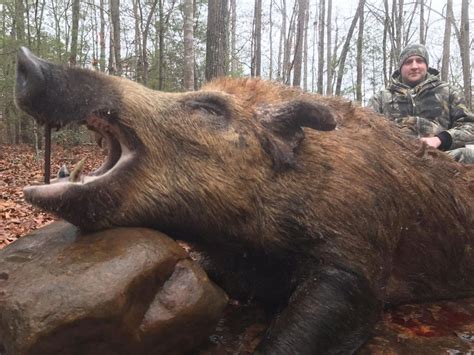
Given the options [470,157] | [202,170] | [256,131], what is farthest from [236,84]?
[470,157]

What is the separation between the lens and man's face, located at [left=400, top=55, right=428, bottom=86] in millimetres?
6711

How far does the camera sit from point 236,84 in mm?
3621

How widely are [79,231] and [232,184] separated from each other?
35.4 inches

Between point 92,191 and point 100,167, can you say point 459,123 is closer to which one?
point 100,167

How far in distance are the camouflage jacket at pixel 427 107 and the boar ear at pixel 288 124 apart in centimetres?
317

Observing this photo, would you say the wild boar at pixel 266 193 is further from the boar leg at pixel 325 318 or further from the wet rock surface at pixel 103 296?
the wet rock surface at pixel 103 296

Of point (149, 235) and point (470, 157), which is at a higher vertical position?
point (470, 157)

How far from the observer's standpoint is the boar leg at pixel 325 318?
266cm

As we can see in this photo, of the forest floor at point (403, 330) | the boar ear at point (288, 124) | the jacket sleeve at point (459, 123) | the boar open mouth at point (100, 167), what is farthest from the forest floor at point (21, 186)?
the jacket sleeve at point (459, 123)

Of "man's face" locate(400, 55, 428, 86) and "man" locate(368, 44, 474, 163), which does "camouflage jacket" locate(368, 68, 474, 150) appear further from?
A: "man's face" locate(400, 55, 428, 86)

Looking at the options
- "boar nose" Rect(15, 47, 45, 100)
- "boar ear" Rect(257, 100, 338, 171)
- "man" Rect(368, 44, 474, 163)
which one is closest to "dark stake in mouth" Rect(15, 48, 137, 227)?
"boar nose" Rect(15, 47, 45, 100)

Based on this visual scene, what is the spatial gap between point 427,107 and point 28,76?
5.33 m

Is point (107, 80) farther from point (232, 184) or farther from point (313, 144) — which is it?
point (313, 144)

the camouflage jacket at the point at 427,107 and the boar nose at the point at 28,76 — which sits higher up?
the camouflage jacket at the point at 427,107
